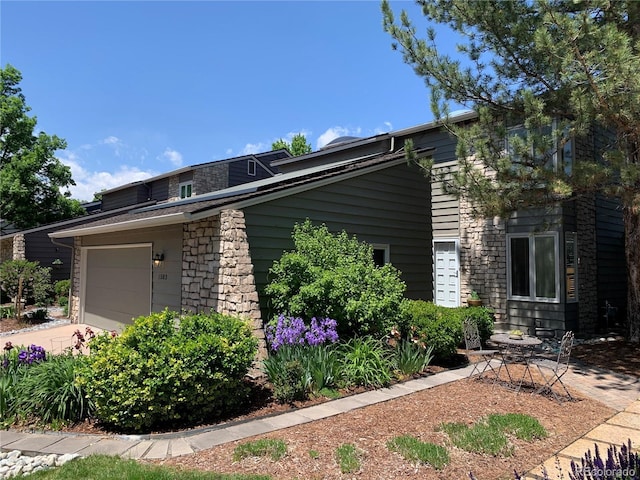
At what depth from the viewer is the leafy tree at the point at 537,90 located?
6.49 m

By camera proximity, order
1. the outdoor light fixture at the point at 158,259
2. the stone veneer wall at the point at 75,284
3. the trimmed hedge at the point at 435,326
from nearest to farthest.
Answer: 1. the trimmed hedge at the point at 435,326
2. the outdoor light fixture at the point at 158,259
3. the stone veneer wall at the point at 75,284

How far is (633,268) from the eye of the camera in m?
9.48

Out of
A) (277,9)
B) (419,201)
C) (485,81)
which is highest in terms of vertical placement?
(277,9)

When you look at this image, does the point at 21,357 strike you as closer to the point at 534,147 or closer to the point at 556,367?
the point at 556,367

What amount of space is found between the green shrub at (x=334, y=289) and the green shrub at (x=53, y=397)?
3.11 meters

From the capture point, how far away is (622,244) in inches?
512

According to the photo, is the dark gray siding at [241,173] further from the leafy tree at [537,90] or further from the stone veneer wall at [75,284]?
the leafy tree at [537,90]

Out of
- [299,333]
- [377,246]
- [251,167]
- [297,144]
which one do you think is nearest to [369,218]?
[377,246]

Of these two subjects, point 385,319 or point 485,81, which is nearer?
point 385,319

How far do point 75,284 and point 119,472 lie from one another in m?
12.2

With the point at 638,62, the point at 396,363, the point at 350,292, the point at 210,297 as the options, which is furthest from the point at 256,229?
the point at 638,62

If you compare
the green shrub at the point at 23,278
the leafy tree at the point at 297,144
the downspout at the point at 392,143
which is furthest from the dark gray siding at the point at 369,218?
the leafy tree at the point at 297,144

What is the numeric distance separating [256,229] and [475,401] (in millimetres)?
4498

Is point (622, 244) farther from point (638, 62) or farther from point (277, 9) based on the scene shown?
point (277, 9)
